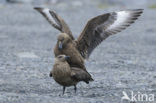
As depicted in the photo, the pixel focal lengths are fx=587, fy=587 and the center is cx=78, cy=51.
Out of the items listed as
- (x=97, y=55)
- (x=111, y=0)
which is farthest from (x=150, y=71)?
(x=111, y=0)

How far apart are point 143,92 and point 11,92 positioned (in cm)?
184

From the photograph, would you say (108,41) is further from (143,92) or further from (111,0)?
(111,0)

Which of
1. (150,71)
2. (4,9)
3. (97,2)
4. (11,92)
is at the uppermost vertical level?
(11,92)

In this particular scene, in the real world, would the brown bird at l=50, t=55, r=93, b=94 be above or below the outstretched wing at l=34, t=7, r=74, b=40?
above

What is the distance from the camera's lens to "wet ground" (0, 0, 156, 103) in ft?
26.0

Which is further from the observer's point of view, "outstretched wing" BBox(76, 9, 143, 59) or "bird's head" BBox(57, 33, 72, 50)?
"outstretched wing" BBox(76, 9, 143, 59)

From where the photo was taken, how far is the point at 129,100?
7504 mm

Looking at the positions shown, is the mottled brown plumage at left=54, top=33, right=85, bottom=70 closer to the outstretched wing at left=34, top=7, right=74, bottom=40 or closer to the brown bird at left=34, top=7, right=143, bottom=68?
the brown bird at left=34, top=7, right=143, bottom=68

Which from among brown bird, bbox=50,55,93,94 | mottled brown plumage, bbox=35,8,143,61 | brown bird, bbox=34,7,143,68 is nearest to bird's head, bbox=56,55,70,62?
brown bird, bbox=50,55,93,94

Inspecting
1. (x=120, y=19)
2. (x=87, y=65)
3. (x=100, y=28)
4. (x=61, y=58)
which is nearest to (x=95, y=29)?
(x=100, y=28)

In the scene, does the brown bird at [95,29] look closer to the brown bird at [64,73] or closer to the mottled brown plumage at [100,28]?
the mottled brown plumage at [100,28]

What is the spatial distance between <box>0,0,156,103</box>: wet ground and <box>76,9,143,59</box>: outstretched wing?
0.61 metres

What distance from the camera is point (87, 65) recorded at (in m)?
11.5

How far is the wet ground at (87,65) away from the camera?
26.0ft
